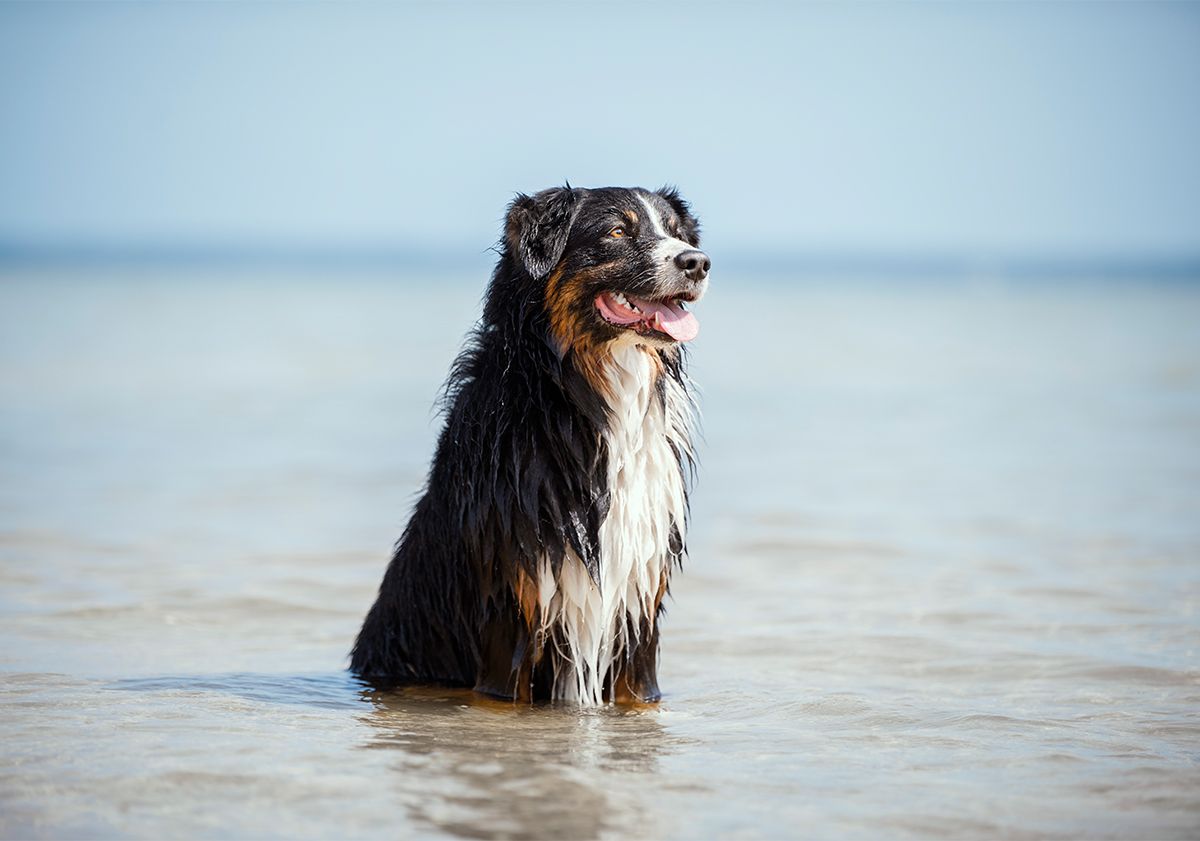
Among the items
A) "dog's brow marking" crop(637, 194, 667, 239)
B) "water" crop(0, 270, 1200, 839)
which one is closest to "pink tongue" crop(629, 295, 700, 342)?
Answer: "dog's brow marking" crop(637, 194, 667, 239)

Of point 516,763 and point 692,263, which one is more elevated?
point 692,263

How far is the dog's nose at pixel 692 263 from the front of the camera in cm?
568

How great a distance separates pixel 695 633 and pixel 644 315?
265 centimetres

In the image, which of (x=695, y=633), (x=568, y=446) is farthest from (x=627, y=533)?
(x=695, y=633)

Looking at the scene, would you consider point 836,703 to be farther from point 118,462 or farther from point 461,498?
point 118,462

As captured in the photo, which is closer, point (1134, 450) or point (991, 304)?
point (1134, 450)

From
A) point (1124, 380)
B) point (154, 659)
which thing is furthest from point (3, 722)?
point (1124, 380)

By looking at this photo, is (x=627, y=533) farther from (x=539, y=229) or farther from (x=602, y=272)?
(x=539, y=229)

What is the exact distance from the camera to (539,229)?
5738 millimetres

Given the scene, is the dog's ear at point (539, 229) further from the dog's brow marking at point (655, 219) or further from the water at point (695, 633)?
the water at point (695, 633)

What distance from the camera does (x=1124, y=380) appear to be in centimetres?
2141

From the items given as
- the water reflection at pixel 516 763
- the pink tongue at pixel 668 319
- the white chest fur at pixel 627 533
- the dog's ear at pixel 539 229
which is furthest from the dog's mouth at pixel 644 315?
the water reflection at pixel 516 763

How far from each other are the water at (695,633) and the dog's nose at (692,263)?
1.66 metres

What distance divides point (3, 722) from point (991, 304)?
171 feet
